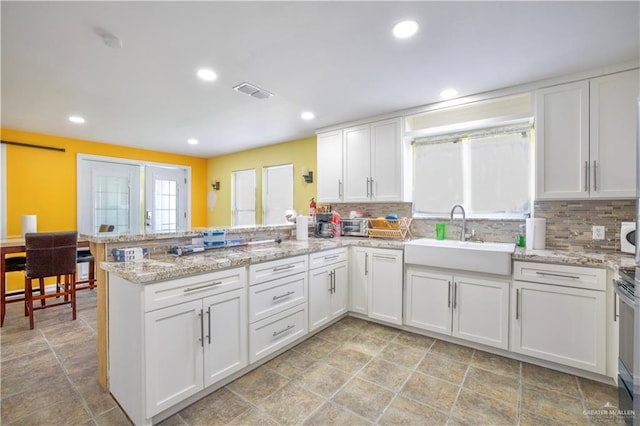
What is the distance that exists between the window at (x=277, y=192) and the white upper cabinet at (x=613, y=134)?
3740 millimetres

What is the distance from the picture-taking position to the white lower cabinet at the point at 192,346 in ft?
5.22

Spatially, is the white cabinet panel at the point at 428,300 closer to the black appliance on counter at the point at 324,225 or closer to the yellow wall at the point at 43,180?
the black appliance on counter at the point at 324,225

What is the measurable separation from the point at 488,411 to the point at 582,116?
2328 millimetres

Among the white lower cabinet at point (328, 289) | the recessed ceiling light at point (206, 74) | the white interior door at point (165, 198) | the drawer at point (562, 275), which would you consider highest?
the recessed ceiling light at point (206, 74)

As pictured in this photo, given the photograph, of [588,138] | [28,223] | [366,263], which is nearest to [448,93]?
[588,138]

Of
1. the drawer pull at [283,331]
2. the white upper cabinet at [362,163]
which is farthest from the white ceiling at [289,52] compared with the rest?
the drawer pull at [283,331]

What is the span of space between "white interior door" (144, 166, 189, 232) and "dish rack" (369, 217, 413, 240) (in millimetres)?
4346

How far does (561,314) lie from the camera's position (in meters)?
2.13

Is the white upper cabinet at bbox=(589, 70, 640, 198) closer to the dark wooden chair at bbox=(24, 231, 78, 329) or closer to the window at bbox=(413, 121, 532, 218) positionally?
the window at bbox=(413, 121, 532, 218)

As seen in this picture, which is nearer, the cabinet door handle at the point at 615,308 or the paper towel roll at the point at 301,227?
the cabinet door handle at the point at 615,308

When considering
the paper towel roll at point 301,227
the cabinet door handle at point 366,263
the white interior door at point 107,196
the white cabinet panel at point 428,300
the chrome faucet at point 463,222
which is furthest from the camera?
the white interior door at point 107,196

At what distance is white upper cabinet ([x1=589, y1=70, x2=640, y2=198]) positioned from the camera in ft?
7.06

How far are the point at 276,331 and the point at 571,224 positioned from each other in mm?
2722

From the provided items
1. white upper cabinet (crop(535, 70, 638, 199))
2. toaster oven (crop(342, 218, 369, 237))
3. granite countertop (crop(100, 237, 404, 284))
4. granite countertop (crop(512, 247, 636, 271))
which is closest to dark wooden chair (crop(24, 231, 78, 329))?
granite countertop (crop(100, 237, 404, 284))
